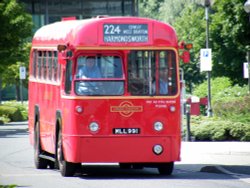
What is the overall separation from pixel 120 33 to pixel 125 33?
9 centimetres

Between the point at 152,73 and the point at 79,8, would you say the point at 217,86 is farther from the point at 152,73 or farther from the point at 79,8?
the point at 152,73

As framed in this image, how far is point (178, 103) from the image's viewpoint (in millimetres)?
20031

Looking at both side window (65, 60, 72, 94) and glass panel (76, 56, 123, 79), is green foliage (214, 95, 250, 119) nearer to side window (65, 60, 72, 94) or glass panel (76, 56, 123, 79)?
glass panel (76, 56, 123, 79)

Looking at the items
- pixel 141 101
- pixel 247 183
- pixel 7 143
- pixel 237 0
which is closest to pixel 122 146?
pixel 141 101

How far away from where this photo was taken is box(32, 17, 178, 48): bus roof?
782 inches

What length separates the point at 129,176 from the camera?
68.0ft

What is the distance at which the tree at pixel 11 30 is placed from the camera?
48062mm

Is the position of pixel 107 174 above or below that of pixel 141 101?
below

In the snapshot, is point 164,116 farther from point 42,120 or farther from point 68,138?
point 42,120

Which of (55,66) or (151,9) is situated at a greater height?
(151,9)

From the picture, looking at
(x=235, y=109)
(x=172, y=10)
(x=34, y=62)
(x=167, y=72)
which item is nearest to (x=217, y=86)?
(x=235, y=109)

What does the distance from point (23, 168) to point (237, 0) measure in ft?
79.4

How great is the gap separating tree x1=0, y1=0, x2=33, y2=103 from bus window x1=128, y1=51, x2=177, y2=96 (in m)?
28.0

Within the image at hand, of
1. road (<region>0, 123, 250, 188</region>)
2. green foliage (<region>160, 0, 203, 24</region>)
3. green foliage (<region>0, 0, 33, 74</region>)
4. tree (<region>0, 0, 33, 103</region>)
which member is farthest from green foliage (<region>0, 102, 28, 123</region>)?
green foliage (<region>160, 0, 203, 24</region>)
